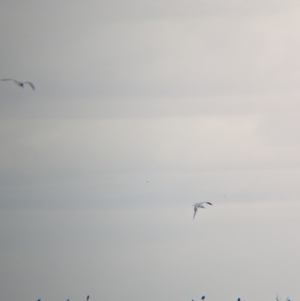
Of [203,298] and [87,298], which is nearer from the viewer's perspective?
[203,298]

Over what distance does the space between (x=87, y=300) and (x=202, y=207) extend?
5481 cm

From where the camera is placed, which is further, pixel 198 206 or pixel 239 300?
pixel 198 206

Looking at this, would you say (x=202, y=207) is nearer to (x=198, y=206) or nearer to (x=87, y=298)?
(x=198, y=206)

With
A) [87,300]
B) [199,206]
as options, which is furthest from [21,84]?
[87,300]

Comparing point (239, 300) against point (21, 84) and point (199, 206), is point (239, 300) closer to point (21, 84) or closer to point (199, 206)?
point (199, 206)

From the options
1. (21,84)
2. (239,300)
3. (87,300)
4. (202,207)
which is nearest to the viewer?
(21,84)

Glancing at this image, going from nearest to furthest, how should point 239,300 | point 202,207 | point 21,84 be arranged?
point 21,84 → point 239,300 → point 202,207

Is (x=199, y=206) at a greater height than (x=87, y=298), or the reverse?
(x=199, y=206)

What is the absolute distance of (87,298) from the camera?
78875 mm

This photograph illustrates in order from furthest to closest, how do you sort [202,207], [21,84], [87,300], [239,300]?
[87,300] → [202,207] → [239,300] → [21,84]

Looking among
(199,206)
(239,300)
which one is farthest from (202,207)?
(239,300)

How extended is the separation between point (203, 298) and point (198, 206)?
3114cm

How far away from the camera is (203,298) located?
71.2 meters

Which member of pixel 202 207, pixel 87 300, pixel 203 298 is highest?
pixel 202 207
